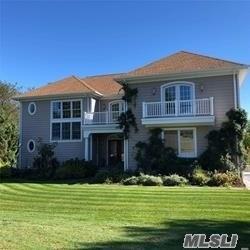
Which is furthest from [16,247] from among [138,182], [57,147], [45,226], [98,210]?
[57,147]

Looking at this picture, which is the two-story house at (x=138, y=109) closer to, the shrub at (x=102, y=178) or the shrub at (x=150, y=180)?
the shrub at (x=102, y=178)

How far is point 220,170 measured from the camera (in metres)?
23.0

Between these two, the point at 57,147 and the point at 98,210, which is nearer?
the point at 98,210

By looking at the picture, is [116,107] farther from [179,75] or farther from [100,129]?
[179,75]

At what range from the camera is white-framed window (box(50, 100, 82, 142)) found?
31.0 metres

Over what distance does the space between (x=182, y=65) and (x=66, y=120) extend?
10148 millimetres

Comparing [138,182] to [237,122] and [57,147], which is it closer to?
[237,122]

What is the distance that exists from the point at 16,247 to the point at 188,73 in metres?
19.6

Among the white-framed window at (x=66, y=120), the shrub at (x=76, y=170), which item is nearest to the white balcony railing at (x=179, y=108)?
the shrub at (x=76, y=170)

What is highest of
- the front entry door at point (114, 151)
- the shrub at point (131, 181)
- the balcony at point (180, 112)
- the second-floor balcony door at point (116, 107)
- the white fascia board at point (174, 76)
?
the white fascia board at point (174, 76)

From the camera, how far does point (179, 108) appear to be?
25109 millimetres

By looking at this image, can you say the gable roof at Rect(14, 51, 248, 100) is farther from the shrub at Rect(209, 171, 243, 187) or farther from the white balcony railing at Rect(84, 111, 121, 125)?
the shrub at Rect(209, 171, 243, 187)

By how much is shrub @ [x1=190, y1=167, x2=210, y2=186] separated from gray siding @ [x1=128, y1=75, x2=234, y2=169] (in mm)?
2857

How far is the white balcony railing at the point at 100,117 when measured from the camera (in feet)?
96.2
